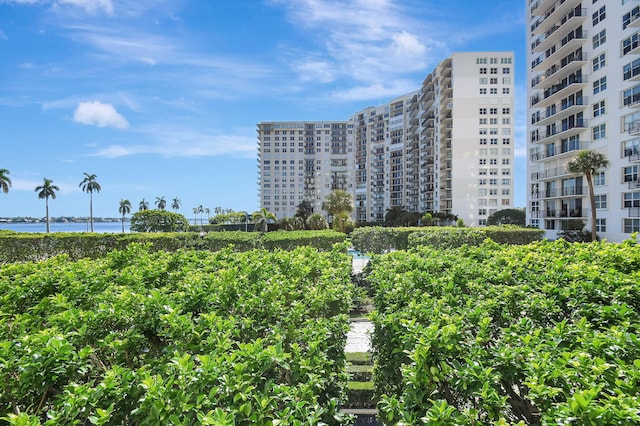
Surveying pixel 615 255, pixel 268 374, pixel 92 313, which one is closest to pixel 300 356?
pixel 268 374

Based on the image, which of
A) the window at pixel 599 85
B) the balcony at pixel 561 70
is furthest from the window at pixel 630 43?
the balcony at pixel 561 70

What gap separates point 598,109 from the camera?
3425cm

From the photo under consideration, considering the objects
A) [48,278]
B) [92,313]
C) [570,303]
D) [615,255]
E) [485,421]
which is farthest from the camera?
[615,255]

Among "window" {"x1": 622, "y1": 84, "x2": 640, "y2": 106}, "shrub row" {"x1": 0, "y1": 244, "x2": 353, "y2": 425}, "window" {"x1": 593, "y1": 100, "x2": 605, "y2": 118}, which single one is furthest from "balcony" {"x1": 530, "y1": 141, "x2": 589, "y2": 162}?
"shrub row" {"x1": 0, "y1": 244, "x2": 353, "y2": 425}

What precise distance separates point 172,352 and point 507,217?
64568mm

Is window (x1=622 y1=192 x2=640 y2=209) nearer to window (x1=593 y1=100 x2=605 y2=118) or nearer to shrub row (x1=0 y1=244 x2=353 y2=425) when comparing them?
window (x1=593 y1=100 x2=605 y2=118)

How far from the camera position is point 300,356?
10.1ft

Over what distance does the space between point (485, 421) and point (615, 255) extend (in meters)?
6.27

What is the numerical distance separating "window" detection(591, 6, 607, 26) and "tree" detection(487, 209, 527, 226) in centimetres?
3091

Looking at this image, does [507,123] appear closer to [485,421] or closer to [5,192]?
[485,421]

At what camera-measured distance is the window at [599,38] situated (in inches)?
1314

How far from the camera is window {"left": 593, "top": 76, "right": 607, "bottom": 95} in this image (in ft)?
109

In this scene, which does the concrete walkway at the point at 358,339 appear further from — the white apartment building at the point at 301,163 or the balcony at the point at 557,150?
the white apartment building at the point at 301,163

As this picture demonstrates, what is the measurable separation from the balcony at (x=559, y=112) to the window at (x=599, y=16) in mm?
7174
